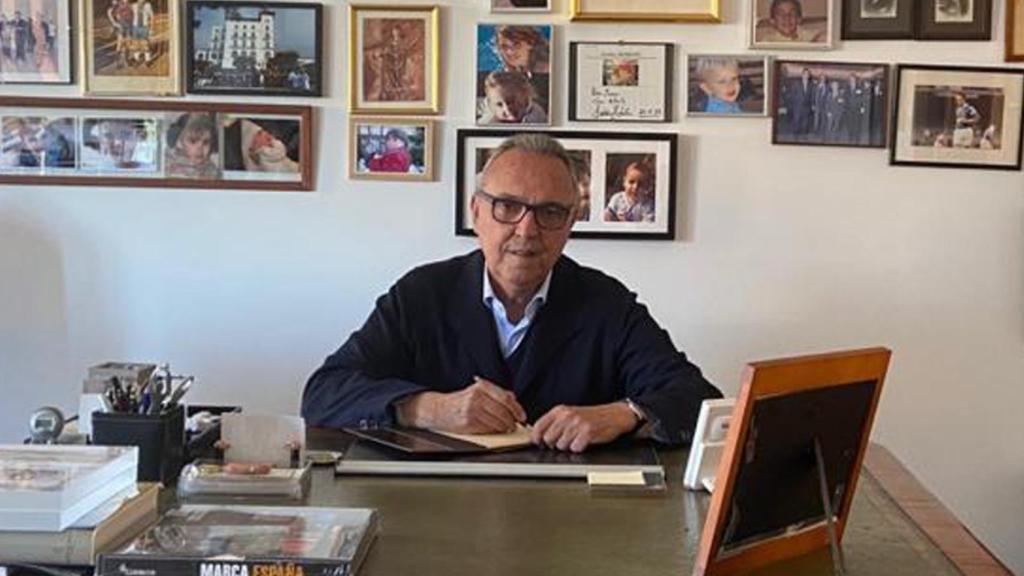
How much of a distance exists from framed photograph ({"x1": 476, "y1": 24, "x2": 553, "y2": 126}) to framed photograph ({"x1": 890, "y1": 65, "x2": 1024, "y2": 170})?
870 mm

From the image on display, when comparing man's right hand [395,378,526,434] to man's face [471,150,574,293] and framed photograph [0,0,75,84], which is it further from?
framed photograph [0,0,75,84]

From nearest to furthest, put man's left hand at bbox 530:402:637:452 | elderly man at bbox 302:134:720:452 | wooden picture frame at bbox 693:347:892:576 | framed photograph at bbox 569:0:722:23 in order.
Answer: wooden picture frame at bbox 693:347:892:576 → man's left hand at bbox 530:402:637:452 → elderly man at bbox 302:134:720:452 → framed photograph at bbox 569:0:722:23

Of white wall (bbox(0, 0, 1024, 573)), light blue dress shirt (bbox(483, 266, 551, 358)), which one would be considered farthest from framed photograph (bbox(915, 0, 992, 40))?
light blue dress shirt (bbox(483, 266, 551, 358))

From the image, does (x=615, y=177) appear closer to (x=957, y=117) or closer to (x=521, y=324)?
(x=521, y=324)

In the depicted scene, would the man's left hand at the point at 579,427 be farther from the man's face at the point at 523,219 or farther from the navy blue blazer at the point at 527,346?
the man's face at the point at 523,219

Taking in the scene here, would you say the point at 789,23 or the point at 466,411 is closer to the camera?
the point at 466,411

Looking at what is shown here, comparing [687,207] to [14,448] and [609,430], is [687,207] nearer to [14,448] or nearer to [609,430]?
[609,430]

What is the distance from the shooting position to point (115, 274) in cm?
281

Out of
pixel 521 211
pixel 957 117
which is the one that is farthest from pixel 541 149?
pixel 957 117

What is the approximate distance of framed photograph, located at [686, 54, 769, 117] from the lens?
2.72m

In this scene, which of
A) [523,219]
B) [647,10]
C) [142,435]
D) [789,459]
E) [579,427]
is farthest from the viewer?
[647,10]

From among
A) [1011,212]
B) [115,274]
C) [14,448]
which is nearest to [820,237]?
[1011,212]

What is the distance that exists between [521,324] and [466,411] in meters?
0.43

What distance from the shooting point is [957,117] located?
8.98ft
